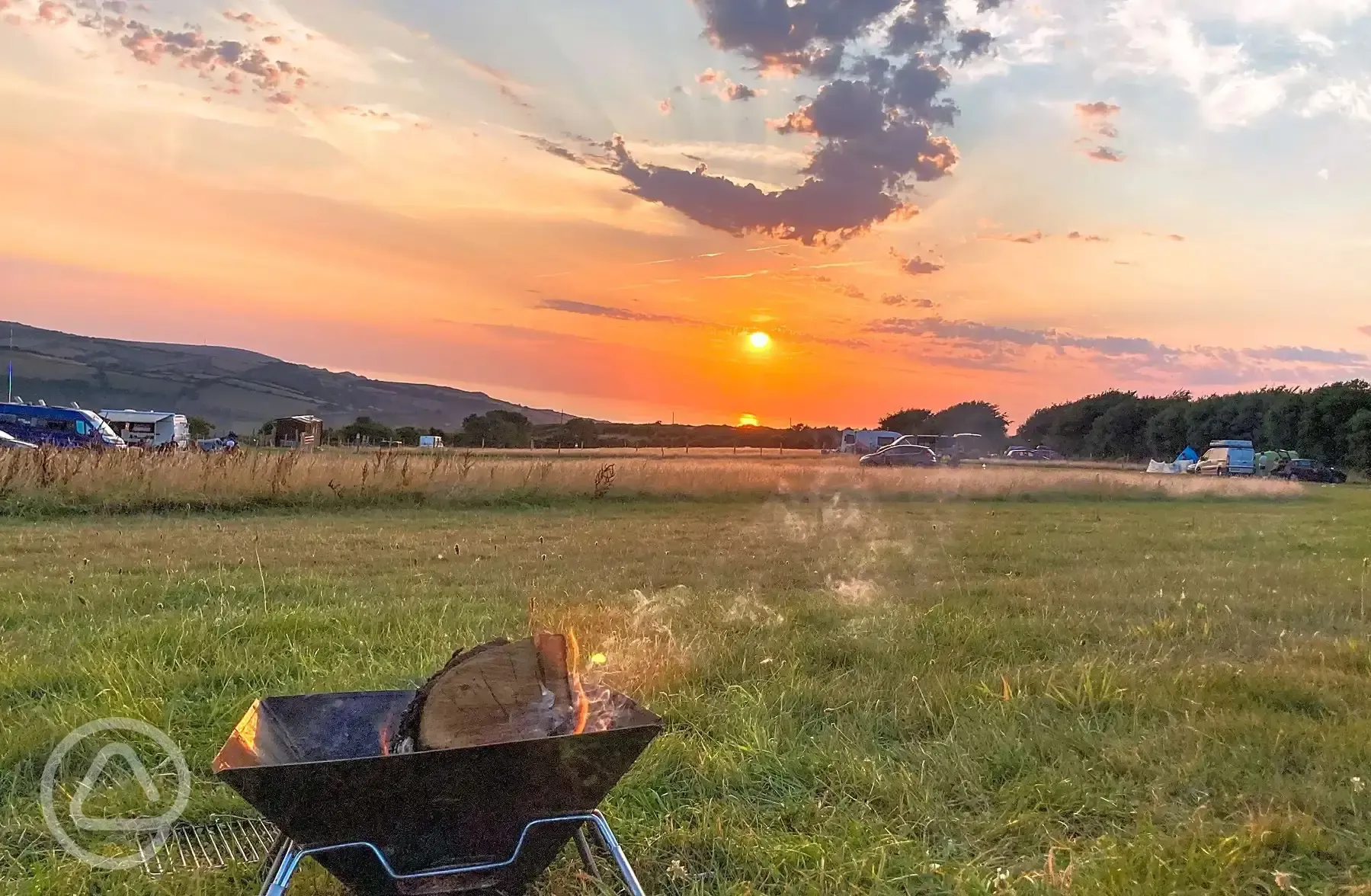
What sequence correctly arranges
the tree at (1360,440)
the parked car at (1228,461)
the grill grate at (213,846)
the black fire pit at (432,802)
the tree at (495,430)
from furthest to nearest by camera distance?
the tree at (495,430)
the tree at (1360,440)
the parked car at (1228,461)
the grill grate at (213,846)
the black fire pit at (432,802)

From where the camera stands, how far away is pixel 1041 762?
3.74 metres

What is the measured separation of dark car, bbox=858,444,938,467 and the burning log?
32768 mm

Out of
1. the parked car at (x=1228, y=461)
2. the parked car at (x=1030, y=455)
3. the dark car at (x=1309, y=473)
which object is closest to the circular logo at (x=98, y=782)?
the parked car at (x=1228, y=461)

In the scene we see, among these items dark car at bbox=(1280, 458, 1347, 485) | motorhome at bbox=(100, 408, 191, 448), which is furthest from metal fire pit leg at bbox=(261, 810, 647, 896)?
dark car at bbox=(1280, 458, 1347, 485)

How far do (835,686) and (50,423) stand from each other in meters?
32.5

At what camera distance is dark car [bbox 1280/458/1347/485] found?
1554 inches

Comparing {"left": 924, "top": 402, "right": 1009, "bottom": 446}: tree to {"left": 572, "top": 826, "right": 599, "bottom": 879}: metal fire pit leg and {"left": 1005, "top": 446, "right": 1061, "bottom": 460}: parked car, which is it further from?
{"left": 572, "top": 826, "right": 599, "bottom": 879}: metal fire pit leg

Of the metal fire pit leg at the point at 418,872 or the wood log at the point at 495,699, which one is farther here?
the wood log at the point at 495,699

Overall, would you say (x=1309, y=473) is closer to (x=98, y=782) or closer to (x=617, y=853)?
(x=617, y=853)

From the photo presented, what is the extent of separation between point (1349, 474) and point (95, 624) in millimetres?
57980

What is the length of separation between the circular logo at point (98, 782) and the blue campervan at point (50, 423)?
27331 mm

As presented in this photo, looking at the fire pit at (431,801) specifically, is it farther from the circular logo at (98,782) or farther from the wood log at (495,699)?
the circular logo at (98,782)

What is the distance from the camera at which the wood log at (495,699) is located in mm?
2516

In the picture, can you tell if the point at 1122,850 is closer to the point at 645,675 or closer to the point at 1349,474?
the point at 645,675
